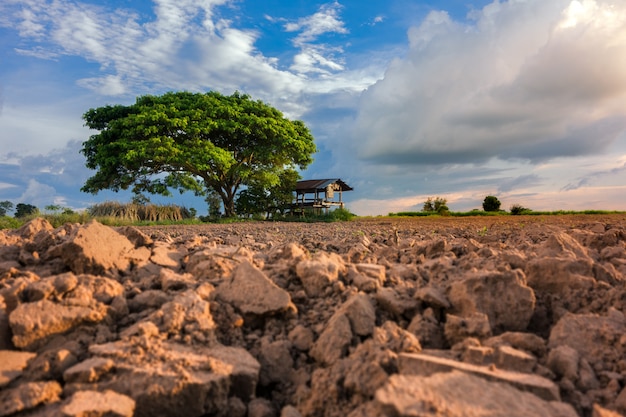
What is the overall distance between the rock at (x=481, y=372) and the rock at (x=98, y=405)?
4.15ft

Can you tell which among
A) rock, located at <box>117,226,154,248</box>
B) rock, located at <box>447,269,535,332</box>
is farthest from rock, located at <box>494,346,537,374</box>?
rock, located at <box>117,226,154,248</box>

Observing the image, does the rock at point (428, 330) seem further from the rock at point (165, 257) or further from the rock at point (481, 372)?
the rock at point (165, 257)

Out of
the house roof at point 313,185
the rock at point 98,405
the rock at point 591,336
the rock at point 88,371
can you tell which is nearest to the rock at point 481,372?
the rock at point 591,336

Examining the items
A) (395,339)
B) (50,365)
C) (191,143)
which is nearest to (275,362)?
(395,339)

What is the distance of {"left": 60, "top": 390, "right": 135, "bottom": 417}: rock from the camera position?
1.86 m

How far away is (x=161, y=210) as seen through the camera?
25.8m

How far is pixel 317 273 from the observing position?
2.93 meters

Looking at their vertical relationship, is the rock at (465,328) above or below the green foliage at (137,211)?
below

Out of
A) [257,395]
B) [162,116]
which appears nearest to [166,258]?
[257,395]

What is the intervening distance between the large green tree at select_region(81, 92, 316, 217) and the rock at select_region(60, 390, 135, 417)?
22.0 metres

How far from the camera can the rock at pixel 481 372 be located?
1.88 m

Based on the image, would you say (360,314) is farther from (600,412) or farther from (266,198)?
(266,198)

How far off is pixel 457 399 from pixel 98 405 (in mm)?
1538

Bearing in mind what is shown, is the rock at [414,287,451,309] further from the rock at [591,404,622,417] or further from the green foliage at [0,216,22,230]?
the green foliage at [0,216,22,230]
